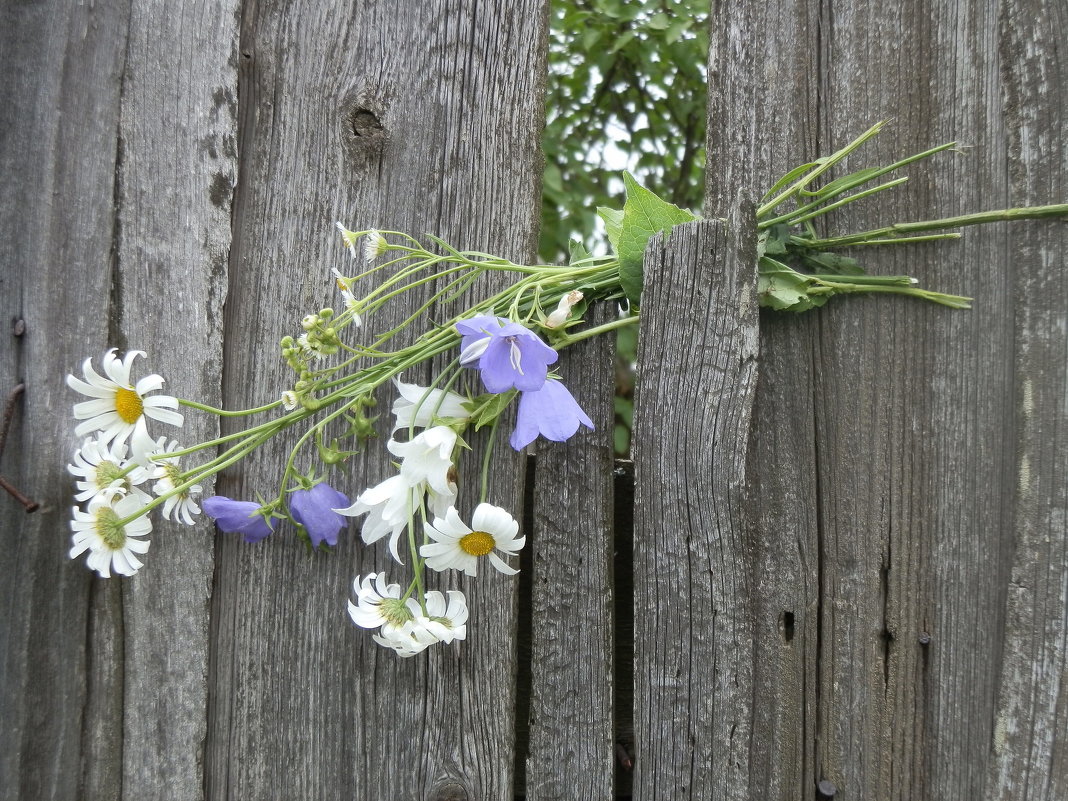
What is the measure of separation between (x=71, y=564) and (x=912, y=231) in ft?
4.67

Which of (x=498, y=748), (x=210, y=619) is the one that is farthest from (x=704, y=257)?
(x=210, y=619)

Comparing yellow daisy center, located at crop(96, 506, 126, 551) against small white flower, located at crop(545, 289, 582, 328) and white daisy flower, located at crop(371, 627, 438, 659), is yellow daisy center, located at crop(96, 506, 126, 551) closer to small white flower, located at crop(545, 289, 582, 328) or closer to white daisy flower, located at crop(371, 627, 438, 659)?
white daisy flower, located at crop(371, 627, 438, 659)

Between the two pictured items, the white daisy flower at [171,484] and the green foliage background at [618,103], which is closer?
the white daisy flower at [171,484]

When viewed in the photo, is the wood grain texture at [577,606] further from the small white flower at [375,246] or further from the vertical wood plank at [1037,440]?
the vertical wood plank at [1037,440]

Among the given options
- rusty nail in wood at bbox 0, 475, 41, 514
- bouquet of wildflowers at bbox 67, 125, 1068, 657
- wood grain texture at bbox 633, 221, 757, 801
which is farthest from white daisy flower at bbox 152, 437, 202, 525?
wood grain texture at bbox 633, 221, 757, 801

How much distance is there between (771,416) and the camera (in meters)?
1.03

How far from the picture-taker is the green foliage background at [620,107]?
1.79 metres

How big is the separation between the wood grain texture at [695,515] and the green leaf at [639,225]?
0.04 metres

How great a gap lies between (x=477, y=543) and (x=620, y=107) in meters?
1.72

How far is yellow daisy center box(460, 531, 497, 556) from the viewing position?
92cm

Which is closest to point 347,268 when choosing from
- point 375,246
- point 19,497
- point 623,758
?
point 375,246

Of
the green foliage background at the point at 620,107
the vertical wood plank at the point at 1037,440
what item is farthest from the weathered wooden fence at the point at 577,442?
the green foliage background at the point at 620,107

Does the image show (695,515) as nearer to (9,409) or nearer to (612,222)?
(612,222)

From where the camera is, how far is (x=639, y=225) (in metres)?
1.01
